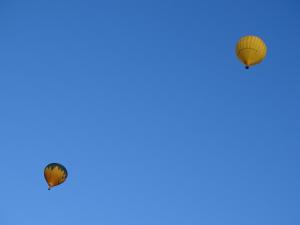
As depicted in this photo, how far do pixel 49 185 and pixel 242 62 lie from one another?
1449cm

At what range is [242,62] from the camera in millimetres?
29719

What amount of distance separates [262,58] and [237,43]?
1688 millimetres

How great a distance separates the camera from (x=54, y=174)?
3353 centimetres

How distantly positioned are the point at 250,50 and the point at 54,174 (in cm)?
1473

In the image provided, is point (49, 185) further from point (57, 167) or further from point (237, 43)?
point (237, 43)

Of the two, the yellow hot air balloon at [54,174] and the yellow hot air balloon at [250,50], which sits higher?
the yellow hot air balloon at [250,50]

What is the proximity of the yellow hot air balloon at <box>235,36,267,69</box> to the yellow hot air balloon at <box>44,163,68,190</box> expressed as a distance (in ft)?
45.2

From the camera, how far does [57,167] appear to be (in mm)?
34031

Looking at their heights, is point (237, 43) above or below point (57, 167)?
above

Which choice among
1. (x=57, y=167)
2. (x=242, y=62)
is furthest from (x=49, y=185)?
(x=242, y=62)

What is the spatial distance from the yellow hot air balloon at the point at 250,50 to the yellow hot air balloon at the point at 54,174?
542 inches

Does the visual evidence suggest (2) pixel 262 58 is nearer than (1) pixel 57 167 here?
Yes

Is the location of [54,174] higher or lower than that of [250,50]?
lower

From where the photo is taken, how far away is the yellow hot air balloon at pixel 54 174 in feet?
110
